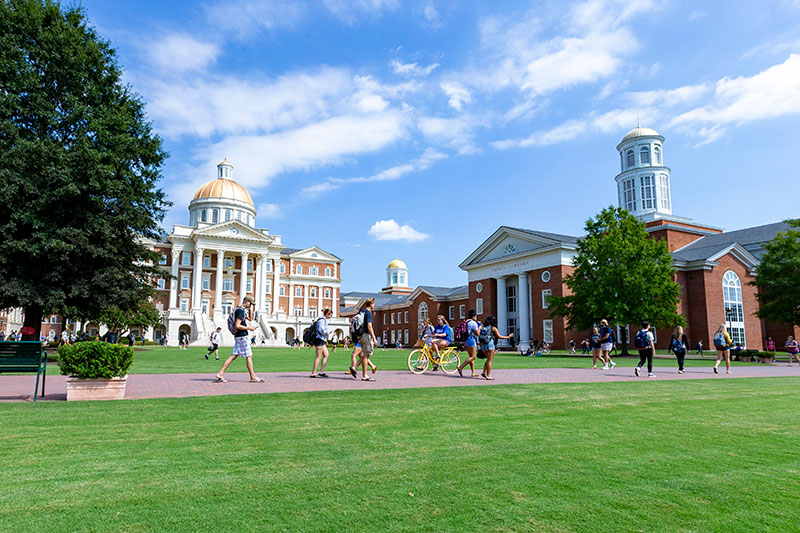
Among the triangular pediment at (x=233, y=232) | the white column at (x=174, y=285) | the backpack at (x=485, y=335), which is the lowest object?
the backpack at (x=485, y=335)

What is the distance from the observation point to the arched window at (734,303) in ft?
166

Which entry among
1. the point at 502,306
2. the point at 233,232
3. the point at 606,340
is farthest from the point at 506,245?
the point at 606,340

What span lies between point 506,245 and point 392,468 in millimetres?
58140

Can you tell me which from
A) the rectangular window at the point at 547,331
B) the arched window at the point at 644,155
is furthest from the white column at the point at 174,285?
the arched window at the point at 644,155

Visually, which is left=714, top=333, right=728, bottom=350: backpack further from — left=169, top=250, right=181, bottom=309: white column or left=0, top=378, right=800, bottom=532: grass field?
left=169, top=250, right=181, bottom=309: white column

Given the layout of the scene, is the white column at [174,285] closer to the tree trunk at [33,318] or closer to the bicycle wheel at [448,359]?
the tree trunk at [33,318]

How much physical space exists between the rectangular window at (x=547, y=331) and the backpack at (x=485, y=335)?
41.7 meters

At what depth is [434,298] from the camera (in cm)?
7481

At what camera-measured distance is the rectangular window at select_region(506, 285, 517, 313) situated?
61.7 metres

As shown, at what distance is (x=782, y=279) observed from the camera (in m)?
37.2

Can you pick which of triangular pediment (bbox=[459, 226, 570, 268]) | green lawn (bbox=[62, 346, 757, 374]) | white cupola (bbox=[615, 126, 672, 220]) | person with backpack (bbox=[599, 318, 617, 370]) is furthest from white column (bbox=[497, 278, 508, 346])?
person with backpack (bbox=[599, 318, 617, 370])

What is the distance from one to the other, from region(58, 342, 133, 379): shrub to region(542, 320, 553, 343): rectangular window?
49603mm

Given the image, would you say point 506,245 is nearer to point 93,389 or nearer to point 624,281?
point 624,281

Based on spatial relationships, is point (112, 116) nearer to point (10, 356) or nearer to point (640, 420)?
point (10, 356)
